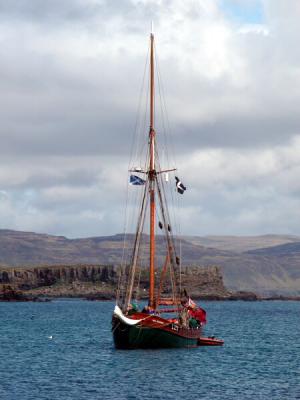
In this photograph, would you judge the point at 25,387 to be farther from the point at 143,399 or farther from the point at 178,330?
the point at 178,330

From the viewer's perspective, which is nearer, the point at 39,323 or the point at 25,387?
the point at 25,387

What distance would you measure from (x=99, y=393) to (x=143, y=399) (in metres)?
3.51

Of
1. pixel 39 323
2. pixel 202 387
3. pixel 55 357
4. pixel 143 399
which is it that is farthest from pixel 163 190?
pixel 39 323

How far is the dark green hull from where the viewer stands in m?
77.6

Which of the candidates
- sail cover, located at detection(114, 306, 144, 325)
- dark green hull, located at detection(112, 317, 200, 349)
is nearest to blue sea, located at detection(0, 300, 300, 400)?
dark green hull, located at detection(112, 317, 200, 349)

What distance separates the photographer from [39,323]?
140 meters

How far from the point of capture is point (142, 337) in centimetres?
7781

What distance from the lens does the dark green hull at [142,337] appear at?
77562 mm

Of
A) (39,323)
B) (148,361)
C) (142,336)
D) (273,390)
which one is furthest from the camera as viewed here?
(39,323)

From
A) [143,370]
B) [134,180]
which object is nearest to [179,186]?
[134,180]

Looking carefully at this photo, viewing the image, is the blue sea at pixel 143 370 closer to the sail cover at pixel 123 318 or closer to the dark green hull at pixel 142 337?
the dark green hull at pixel 142 337

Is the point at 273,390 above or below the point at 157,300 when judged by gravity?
below

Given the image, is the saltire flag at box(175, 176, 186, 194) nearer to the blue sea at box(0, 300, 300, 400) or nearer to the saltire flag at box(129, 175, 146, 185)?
the saltire flag at box(129, 175, 146, 185)

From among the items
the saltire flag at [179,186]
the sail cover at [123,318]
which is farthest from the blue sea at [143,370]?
the saltire flag at [179,186]
